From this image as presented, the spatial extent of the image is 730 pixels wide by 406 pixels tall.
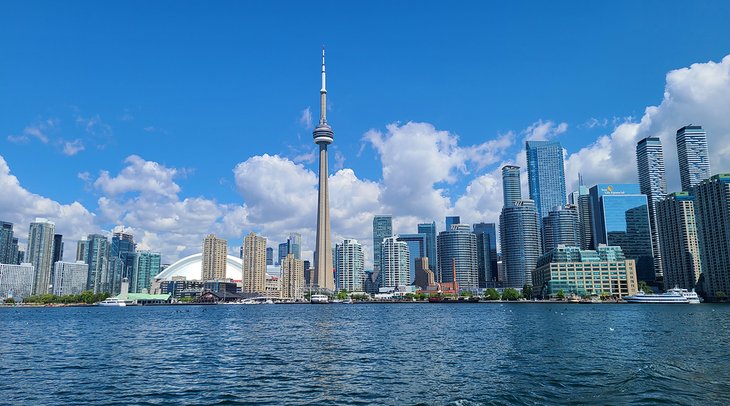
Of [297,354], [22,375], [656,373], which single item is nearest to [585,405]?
[656,373]

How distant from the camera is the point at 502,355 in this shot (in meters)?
52.9

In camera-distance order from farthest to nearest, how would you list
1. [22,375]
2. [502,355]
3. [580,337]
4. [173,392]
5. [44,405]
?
[580,337], [502,355], [22,375], [173,392], [44,405]

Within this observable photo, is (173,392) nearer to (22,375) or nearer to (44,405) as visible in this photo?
(44,405)

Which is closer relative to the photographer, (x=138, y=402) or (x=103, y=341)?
(x=138, y=402)

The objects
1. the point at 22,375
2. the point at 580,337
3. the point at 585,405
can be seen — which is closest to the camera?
the point at 585,405

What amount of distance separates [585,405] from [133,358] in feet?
138

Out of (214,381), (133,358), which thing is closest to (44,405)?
(214,381)

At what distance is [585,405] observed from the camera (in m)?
31.0

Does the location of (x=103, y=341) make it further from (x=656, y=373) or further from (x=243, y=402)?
(x=656, y=373)

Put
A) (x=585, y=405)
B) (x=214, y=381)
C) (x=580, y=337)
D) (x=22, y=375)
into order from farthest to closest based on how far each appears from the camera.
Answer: (x=580, y=337) → (x=22, y=375) → (x=214, y=381) → (x=585, y=405)

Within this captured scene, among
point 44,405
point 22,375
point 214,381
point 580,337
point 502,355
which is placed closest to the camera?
point 44,405

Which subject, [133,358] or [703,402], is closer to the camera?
Result: [703,402]

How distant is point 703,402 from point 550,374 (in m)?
11.2

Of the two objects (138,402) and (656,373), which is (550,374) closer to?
(656,373)
